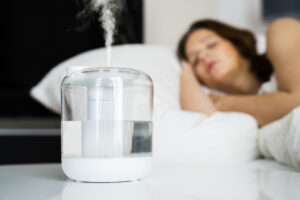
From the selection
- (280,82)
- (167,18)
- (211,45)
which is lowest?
(280,82)

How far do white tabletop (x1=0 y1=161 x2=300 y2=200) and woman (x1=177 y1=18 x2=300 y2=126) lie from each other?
18.7 inches

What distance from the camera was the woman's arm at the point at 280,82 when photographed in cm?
112

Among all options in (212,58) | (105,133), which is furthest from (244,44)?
(105,133)

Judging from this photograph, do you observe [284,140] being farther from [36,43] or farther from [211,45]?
[36,43]

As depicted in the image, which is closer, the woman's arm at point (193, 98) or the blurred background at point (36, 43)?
the woman's arm at point (193, 98)

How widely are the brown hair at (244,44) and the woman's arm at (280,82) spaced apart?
31cm

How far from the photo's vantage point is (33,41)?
72.6 inches

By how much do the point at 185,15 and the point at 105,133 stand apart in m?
1.68

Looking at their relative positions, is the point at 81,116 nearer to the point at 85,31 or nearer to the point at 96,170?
the point at 96,170

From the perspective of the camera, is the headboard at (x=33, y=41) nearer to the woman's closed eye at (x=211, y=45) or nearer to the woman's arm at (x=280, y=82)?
the woman's closed eye at (x=211, y=45)

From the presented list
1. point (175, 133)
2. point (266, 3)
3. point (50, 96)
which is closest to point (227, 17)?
point (266, 3)

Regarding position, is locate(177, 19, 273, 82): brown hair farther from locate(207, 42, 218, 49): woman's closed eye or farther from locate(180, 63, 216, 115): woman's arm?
locate(180, 63, 216, 115): woman's arm

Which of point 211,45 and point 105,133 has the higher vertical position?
point 211,45

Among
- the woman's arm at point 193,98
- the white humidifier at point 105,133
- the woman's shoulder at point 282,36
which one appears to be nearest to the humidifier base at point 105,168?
the white humidifier at point 105,133
